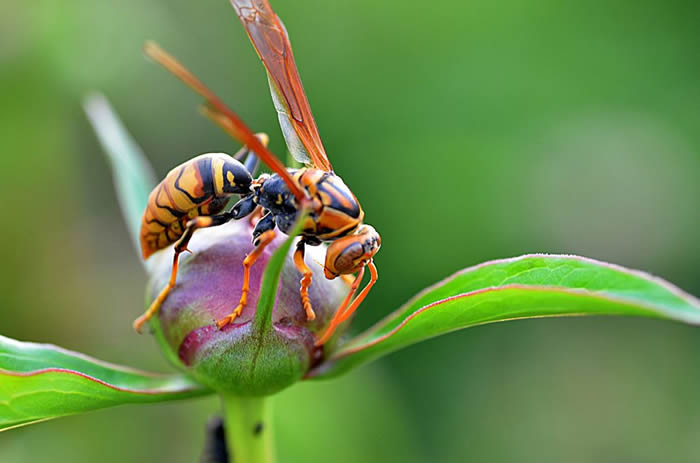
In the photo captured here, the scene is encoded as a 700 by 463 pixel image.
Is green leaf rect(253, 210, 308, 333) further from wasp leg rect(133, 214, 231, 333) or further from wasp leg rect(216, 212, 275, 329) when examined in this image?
wasp leg rect(133, 214, 231, 333)

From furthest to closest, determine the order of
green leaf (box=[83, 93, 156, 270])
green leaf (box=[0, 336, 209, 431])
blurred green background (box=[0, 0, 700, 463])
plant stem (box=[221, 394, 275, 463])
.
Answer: blurred green background (box=[0, 0, 700, 463])
green leaf (box=[83, 93, 156, 270])
plant stem (box=[221, 394, 275, 463])
green leaf (box=[0, 336, 209, 431])

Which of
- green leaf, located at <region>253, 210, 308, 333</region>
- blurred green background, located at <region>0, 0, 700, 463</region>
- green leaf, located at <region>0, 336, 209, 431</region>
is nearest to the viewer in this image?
green leaf, located at <region>253, 210, 308, 333</region>

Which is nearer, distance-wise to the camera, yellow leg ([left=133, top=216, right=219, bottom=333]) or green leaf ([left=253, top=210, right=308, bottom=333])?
green leaf ([left=253, top=210, right=308, bottom=333])

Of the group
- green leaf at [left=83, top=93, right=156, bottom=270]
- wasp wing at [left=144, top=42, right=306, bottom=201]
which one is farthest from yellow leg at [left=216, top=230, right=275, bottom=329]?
green leaf at [left=83, top=93, right=156, bottom=270]

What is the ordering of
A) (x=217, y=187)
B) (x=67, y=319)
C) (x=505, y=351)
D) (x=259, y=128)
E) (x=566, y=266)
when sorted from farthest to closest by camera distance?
(x=259, y=128) → (x=505, y=351) → (x=67, y=319) → (x=217, y=187) → (x=566, y=266)

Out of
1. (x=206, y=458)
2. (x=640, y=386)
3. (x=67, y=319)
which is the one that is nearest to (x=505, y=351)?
(x=640, y=386)

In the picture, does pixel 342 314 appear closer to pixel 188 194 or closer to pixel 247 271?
pixel 247 271

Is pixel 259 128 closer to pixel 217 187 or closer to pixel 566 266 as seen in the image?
pixel 217 187
